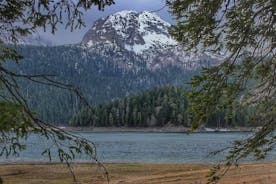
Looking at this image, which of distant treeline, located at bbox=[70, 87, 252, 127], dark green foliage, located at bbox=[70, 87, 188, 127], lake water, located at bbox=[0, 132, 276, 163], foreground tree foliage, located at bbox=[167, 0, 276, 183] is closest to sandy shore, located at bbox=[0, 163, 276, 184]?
lake water, located at bbox=[0, 132, 276, 163]

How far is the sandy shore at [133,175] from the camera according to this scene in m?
31.4

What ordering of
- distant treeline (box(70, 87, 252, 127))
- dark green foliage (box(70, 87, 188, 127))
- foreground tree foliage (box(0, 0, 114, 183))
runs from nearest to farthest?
foreground tree foliage (box(0, 0, 114, 183)) < distant treeline (box(70, 87, 252, 127)) < dark green foliage (box(70, 87, 188, 127))

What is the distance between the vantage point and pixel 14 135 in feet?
17.7

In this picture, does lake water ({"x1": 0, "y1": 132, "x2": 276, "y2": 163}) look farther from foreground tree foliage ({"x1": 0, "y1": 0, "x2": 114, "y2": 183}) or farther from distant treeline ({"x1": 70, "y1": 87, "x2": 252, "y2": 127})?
distant treeline ({"x1": 70, "y1": 87, "x2": 252, "y2": 127})

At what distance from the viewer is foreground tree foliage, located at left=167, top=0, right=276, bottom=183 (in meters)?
8.02

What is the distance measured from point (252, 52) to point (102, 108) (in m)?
182

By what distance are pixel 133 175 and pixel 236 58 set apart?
3344 centimetres

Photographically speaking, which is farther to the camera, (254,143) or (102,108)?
(102,108)

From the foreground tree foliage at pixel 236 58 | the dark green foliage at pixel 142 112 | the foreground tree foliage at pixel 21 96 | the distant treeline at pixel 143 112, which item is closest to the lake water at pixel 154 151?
the foreground tree foliage at pixel 236 58

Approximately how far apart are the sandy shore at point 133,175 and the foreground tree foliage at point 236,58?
64.0 ft

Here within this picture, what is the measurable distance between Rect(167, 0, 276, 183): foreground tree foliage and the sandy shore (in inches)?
769

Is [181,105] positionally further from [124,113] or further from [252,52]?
[252,52]

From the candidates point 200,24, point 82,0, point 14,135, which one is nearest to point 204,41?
point 200,24

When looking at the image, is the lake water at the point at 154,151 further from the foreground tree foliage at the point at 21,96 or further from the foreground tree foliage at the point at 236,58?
the foreground tree foliage at the point at 21,96
